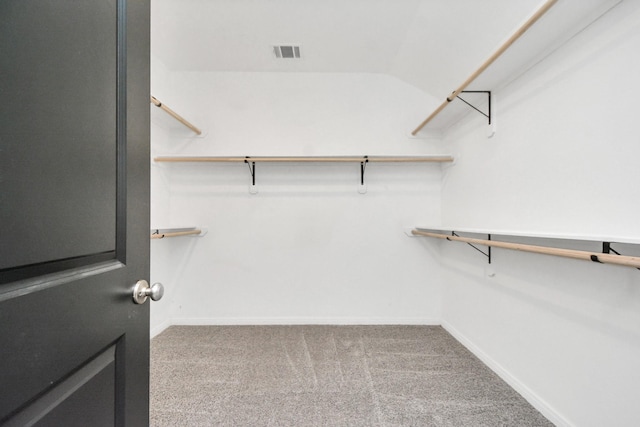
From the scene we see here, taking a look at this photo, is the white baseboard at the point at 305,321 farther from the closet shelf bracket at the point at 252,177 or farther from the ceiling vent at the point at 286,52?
the ceiling vent at the point at 286,52

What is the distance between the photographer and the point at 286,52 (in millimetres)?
2387

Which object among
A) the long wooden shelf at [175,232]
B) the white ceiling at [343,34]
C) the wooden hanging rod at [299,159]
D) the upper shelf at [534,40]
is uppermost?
the white ceiling at [343,34]

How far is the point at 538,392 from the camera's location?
1524 mm

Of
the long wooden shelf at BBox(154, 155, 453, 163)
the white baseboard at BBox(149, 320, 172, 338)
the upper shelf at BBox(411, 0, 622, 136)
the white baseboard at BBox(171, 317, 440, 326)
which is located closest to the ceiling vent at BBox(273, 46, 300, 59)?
the long wooden shelf at BBox(154, 155, 453, 163)

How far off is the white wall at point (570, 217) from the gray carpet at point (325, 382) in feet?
0.86

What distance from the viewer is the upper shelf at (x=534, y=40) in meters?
1.18

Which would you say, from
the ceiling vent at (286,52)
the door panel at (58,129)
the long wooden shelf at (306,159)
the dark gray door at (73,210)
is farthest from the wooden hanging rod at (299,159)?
the door panel at (58,129)

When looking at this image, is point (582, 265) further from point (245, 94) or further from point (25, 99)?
point (245, 94)

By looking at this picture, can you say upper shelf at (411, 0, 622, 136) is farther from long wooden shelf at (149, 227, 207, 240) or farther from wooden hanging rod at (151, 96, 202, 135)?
long wooden shelf at (149, 227, 207, 240)

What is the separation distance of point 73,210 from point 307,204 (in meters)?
2.19

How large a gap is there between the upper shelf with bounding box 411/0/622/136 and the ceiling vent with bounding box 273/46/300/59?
129 cm

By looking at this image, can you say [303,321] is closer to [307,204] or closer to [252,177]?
[307,204]

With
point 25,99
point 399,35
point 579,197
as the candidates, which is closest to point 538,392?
point 579,197

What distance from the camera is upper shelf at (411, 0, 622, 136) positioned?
3.87 feet
